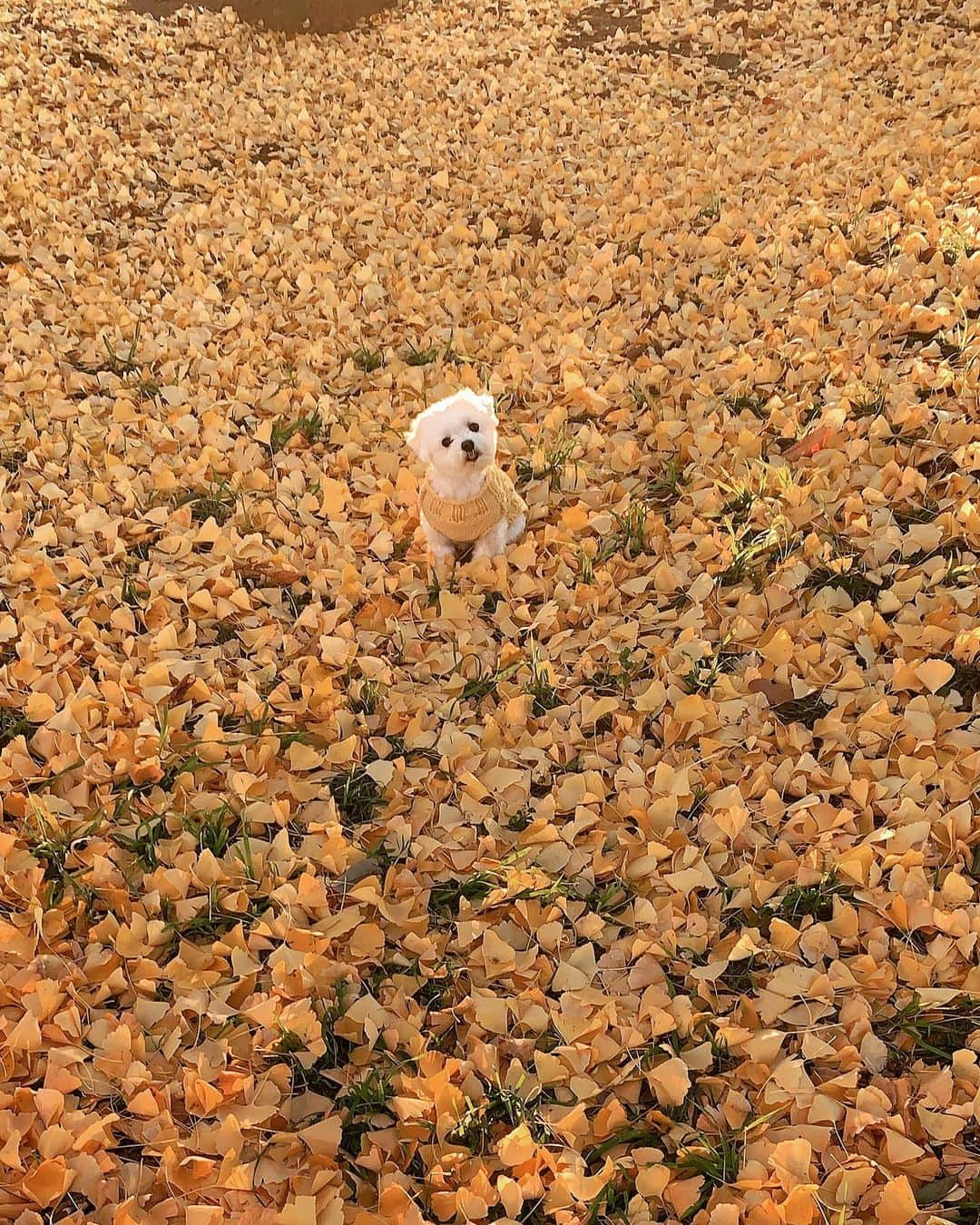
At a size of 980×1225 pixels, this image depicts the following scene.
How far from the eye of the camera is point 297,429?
4.13 meters

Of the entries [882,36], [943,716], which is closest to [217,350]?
[943,716]

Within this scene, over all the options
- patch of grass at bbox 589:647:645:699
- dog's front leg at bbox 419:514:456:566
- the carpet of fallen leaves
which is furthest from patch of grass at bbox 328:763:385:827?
dog's front leg at bbox 419:514:456:566

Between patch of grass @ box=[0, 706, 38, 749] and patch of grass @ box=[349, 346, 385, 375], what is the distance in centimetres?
243

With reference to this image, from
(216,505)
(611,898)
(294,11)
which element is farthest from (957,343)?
(294,11)

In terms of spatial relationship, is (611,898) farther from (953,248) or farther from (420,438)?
(953,248)

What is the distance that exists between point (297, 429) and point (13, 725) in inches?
74.1

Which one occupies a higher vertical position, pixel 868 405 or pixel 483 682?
pixel 868 405

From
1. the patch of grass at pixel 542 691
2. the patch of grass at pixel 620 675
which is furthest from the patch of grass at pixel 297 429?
the patch of grass at pixel 620 675

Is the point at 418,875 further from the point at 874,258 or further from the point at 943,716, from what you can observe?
the point at 874,258

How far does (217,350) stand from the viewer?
184 inches

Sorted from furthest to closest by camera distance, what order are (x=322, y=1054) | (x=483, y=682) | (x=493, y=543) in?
1. (x=493, y=543)
2. (x=483, y=682)
3. (x=322, y=1054)

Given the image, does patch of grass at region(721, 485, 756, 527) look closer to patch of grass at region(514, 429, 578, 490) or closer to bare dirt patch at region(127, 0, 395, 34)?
patch of grass at region(514, 429, 578, 490)

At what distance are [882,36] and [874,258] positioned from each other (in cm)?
405

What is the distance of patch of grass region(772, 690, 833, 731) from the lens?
9.13 ft
